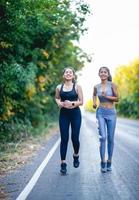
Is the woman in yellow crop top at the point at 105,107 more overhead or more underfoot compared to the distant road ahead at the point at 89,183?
more overhead

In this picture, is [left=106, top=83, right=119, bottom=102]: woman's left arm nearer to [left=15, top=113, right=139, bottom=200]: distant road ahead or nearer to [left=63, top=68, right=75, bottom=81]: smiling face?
[left=63, top=68, right=75, bottom=81]: smiling face

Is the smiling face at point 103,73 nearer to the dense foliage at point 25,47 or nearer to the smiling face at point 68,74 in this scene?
the smiling face at point 68,74

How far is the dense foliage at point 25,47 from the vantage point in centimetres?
1302

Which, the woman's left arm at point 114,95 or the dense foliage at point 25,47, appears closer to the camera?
the woman's left arm at point 114,95

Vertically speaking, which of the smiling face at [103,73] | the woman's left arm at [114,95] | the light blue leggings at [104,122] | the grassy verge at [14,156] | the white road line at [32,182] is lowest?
the grassy verge at [14,156]

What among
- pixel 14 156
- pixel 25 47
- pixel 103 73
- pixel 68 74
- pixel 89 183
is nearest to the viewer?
pixel 89 183

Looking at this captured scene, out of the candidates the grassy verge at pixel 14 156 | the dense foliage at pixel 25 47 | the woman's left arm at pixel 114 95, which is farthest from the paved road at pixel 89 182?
the dense foliage at pixel 25 47

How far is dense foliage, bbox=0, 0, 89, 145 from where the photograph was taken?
13023 mm

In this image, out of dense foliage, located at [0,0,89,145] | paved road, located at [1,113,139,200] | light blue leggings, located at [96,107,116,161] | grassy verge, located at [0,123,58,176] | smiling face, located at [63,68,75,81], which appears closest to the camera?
paved road, located at [1,113,139,200]

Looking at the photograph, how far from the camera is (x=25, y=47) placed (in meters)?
19.6

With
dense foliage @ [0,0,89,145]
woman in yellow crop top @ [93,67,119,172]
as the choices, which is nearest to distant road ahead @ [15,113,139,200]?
woman in yellow crop top @ [93,67,119,172]

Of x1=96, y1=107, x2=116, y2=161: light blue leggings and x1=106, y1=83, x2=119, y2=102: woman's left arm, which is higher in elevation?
x1=106, y1=83, x2=119, y2=102: woman's left arm

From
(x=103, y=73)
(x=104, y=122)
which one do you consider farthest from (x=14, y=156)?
(x=103, y=73)

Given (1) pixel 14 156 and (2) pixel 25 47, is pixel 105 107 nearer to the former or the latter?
(1) pixel 14 156
